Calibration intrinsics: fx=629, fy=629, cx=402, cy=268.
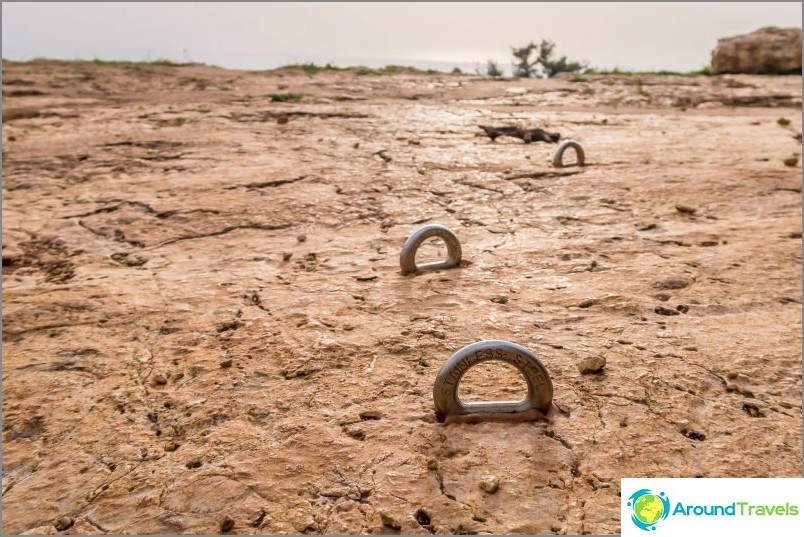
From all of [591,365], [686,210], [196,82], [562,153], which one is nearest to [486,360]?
[591,365]

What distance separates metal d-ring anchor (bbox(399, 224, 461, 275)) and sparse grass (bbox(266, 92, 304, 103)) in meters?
5.69

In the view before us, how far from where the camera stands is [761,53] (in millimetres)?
12977

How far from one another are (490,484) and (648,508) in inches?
17.9

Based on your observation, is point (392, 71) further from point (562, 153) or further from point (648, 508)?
point (648, 508)

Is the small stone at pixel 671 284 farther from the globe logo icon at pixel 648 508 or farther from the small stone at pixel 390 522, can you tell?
the small stone at pixel 390 522

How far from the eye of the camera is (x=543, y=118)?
25.1 feet

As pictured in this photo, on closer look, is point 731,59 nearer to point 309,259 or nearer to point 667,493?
point 309,259

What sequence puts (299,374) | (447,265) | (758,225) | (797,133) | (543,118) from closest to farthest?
(299,374)
(447,265)
(758,225)
(797,133)
(543,118)

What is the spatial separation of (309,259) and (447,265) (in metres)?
0.82

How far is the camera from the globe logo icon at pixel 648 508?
178 centimetres

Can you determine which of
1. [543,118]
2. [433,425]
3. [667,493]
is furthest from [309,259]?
[543,118]

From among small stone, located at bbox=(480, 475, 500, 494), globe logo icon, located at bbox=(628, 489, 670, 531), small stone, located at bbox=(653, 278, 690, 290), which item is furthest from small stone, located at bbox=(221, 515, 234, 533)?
small stone, located at bbox=(653, 278, 690, 290)

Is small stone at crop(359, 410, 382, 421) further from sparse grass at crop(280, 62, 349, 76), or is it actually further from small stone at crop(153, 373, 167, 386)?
sparse grass at crop(280, 62, 349, 76)

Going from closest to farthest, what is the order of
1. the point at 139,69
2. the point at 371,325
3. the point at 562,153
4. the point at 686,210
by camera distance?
1. the point at 371,325
2. the point at 686,210
3. the point at 562,153
4. the point at 139,69
